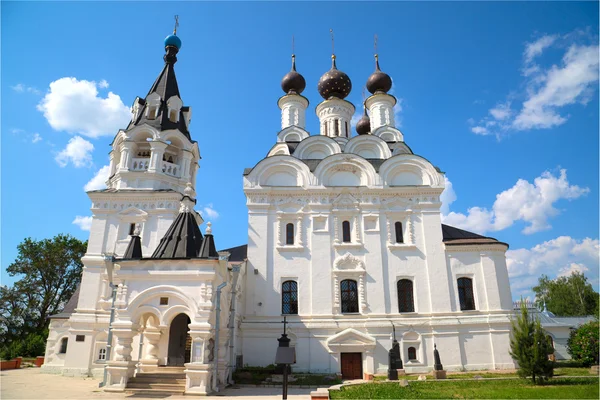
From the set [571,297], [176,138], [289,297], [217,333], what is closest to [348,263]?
[289,297]

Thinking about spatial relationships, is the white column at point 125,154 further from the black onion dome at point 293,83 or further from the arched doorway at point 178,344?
the black onion dome at point 293,83

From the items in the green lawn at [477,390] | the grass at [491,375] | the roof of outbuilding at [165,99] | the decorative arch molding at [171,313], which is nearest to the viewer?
the green lawn at [477,390]

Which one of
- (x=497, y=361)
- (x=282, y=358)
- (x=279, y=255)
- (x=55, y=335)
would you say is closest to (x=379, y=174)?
(x=279, y=255)

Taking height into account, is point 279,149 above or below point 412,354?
above

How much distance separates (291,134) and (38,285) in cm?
2211

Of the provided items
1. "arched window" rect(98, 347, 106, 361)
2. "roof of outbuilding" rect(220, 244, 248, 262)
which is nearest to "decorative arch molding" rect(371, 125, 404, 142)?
"roof of outbuilding" rect(220, 244, 248, 262)

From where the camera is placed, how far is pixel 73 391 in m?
11.3

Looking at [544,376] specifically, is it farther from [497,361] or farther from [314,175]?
[314,175]

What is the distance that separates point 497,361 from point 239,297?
10613 millimetres

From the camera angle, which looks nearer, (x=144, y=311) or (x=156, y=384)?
(x=156, y=384)

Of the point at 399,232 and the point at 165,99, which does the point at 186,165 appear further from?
the point at 399,232

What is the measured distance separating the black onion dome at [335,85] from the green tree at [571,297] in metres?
31.8

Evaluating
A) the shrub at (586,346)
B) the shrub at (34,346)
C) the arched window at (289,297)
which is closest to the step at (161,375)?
the arched window at (289,297)

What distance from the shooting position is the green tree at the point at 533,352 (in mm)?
11453
